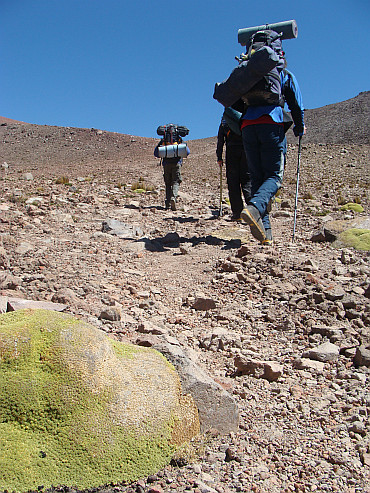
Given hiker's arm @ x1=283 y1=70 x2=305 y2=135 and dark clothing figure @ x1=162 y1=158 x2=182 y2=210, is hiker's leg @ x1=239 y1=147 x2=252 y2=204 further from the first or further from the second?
dark clothing figure @ x1=162 y1=158 x2=182 y2=210

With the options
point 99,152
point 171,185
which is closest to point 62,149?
point 99,152

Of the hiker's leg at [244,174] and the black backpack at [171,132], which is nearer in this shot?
the hiker's leg at [244,174]

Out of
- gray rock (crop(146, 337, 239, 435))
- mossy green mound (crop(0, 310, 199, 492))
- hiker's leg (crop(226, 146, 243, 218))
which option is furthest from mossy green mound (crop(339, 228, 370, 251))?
mossy green mound (crop(0, 310, 199, 492))

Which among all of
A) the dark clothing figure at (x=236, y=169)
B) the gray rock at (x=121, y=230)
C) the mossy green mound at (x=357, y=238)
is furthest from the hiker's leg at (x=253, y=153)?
the gray rock at (x=121, y=230)

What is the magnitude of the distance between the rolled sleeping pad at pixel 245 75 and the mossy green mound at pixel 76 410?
378 centimetres

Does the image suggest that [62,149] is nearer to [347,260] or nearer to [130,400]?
[347,260]

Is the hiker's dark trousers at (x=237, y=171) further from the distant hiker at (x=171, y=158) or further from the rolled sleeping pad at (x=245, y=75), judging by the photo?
the rolled sleeping pad at (x=245, y=75)

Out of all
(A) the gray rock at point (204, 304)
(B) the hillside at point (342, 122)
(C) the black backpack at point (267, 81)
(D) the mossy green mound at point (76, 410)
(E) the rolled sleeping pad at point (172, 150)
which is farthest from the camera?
(B) the hillside at point (342, 122)

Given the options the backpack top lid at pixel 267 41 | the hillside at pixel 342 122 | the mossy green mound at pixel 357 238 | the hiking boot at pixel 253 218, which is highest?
the hillside at pixel 342 122

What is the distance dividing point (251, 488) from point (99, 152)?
30615 mm

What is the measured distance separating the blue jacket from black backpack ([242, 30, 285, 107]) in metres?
0.07

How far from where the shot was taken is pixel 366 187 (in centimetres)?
1187

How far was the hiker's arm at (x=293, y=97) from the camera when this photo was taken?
5938mm

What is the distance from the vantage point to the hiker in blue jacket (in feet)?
18.6
